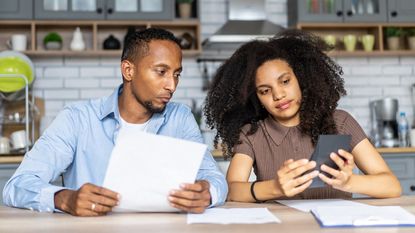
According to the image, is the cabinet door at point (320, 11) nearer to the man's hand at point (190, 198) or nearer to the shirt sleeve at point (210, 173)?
the shirt sleeve at point (210, 173)

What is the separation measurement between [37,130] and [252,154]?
2354 millimetres

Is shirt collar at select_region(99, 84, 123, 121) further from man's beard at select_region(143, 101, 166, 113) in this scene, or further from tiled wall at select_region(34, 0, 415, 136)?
tiled wall at select_region(34, 0, 415, 136)

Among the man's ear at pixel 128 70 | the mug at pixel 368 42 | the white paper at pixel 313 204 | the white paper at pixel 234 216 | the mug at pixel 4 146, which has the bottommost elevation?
the mug at pixel 4 146

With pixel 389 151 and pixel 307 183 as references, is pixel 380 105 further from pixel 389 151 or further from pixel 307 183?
pixel 307 183

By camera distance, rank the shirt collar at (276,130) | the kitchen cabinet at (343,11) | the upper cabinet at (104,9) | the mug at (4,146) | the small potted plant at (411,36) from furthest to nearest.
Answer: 1. the small potted plant at (411,36)
2. the kitchen cabinet at (343,11)
3. the upper cabinet at (104,9)
4. the mug at (4,146)
5. the shirt collar at (276,130)

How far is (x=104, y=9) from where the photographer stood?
3863mm

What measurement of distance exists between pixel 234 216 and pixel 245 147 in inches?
23.0

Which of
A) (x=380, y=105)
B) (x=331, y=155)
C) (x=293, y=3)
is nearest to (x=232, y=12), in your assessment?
(x=293, y=3)

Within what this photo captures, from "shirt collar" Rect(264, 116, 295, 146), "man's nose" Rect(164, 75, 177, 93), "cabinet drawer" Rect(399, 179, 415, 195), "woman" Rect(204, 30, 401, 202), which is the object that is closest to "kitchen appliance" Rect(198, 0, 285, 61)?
"cabinet drawer" Rect(399, 179, 415, 195)

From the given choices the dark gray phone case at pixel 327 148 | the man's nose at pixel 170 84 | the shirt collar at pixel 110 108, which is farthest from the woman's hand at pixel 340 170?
the shirt collar at pixel 110 108

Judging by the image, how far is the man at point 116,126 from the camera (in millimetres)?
1599

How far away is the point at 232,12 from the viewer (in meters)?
4.02

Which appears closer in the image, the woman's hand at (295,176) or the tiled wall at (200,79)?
the woman's hand at (295,176)

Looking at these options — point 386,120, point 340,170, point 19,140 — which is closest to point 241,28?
point 386,120
